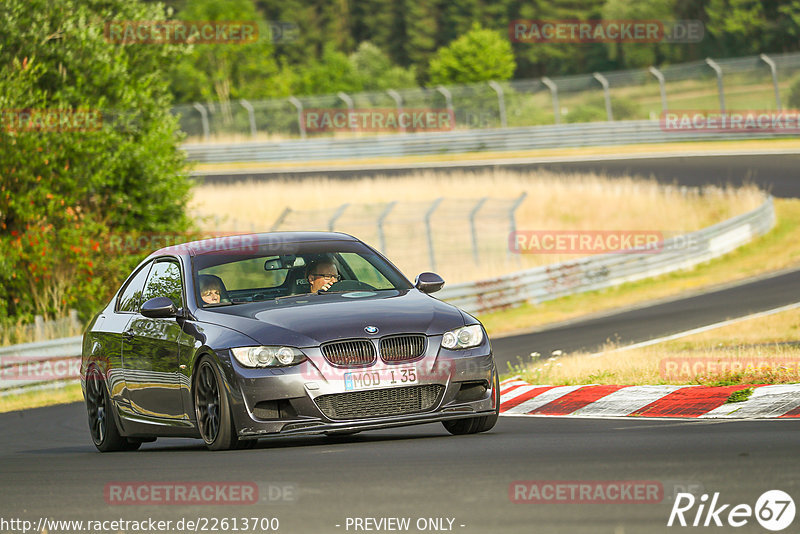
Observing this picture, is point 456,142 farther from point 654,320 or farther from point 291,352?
point 291,352

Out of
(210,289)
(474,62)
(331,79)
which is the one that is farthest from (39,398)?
(474,62)

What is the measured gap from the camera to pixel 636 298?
25.1 m

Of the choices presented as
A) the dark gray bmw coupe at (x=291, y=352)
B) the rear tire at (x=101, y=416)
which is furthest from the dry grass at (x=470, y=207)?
the dark gray bmw coupe at (x=291, y=352)

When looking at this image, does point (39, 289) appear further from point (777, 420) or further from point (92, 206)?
point (777, 420)

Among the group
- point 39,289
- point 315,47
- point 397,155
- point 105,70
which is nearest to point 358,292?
point 39,289

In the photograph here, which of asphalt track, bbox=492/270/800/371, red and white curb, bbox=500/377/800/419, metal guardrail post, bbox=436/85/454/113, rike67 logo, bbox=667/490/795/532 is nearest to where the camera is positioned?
rike67 logo, bbox=667/490/795/532

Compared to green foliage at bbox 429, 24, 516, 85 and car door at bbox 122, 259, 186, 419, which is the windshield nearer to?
car door at bbox 122, 259, 186, 419

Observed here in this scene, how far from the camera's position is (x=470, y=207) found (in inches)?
1346

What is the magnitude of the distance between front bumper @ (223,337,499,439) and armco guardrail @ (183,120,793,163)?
37777mm

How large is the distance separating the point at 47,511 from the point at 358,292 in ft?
10.7

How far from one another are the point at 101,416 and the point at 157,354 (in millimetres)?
1381

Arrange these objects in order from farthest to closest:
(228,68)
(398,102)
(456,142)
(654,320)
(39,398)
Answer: (228,68) → (456,142) → (398,102) → (654,320) → (39,398)

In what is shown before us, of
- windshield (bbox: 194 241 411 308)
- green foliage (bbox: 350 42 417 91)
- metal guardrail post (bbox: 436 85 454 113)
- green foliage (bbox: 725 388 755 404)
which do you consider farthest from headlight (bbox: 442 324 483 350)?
green foliage (bbox: 350 42 417 91)

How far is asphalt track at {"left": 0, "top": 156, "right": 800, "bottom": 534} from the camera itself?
5.60m
